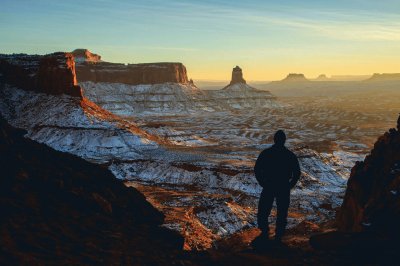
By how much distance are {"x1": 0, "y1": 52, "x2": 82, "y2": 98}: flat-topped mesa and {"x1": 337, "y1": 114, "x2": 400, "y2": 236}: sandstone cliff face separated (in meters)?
71.0

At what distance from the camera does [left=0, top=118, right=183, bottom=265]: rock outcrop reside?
34.8 ft

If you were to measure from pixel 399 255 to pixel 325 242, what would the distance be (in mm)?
2484

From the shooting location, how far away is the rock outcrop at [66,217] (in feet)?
34.8

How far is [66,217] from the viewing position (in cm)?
1251

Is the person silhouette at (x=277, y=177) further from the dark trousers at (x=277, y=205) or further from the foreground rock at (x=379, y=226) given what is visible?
the foreground rock at (x=379, y=226)

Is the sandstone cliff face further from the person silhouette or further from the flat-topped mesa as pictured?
the flat-topped mesa

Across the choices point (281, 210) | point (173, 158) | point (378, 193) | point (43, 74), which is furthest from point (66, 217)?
point (43, 74)

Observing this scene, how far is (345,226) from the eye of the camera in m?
34.5

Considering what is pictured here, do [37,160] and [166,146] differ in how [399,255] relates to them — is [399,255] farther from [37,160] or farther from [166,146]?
[166,146]

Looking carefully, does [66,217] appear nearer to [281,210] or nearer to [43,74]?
[281,210]

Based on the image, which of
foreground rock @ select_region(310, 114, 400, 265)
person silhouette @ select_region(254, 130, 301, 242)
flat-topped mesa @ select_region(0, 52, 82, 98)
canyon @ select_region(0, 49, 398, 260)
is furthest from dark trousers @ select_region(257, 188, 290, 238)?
flat-topped mesa @ select_region(0, 52, 82, 98)

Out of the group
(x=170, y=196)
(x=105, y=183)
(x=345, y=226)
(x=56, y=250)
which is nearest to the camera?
(x=56, y=250)

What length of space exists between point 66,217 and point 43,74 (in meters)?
86.8

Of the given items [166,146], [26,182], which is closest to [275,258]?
[26,182]
